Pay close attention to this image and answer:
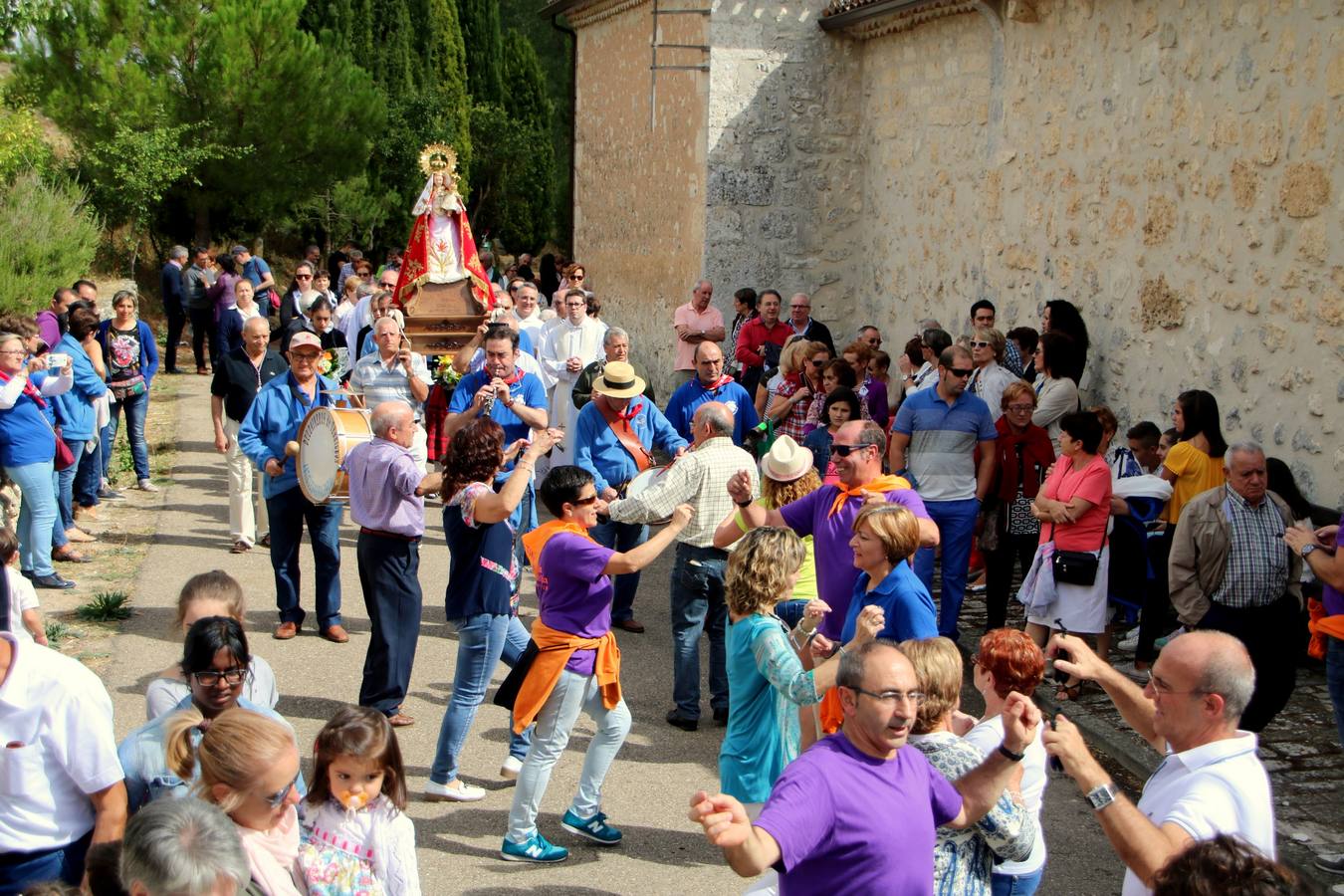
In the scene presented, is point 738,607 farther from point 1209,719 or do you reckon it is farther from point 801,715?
point 1209,719

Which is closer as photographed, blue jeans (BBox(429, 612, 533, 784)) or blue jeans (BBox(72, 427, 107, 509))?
blue jeans (BBox(429, 612, 533, 784))

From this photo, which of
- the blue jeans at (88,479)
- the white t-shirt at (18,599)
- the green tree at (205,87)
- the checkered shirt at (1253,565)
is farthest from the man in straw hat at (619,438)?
the green tree at (205,87)

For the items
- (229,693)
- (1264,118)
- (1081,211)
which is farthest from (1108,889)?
(1081,211)

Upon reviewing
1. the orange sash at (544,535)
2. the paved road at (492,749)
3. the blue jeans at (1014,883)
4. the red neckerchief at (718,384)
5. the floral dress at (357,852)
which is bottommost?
the paved road at (492,749)

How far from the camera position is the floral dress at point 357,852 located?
12.6 ft

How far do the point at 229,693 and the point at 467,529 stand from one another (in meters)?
2.22

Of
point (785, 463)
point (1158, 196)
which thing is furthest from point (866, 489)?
point (1158, 196)

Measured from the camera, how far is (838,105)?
15.5 meters

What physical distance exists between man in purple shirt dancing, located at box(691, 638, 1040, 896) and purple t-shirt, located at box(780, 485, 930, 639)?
2.53 metres

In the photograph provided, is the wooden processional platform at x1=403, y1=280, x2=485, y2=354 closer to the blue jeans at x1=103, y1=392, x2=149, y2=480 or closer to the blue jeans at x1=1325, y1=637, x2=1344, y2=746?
the blue jeans at x1=103, y1=392, x2=149, y2=480

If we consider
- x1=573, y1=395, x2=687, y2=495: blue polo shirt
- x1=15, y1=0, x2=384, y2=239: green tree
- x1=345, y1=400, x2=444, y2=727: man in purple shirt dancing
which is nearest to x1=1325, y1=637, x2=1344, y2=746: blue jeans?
x1=345, y1=400, x2=444, y2=727: man in purple shirt dancing

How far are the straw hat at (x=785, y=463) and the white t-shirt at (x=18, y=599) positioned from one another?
10.8 feet

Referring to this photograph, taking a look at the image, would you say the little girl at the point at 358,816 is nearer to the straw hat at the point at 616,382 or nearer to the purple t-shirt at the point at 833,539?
the purple t-shirt at the point at 833,539

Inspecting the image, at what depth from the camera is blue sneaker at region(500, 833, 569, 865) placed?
18.7ft
